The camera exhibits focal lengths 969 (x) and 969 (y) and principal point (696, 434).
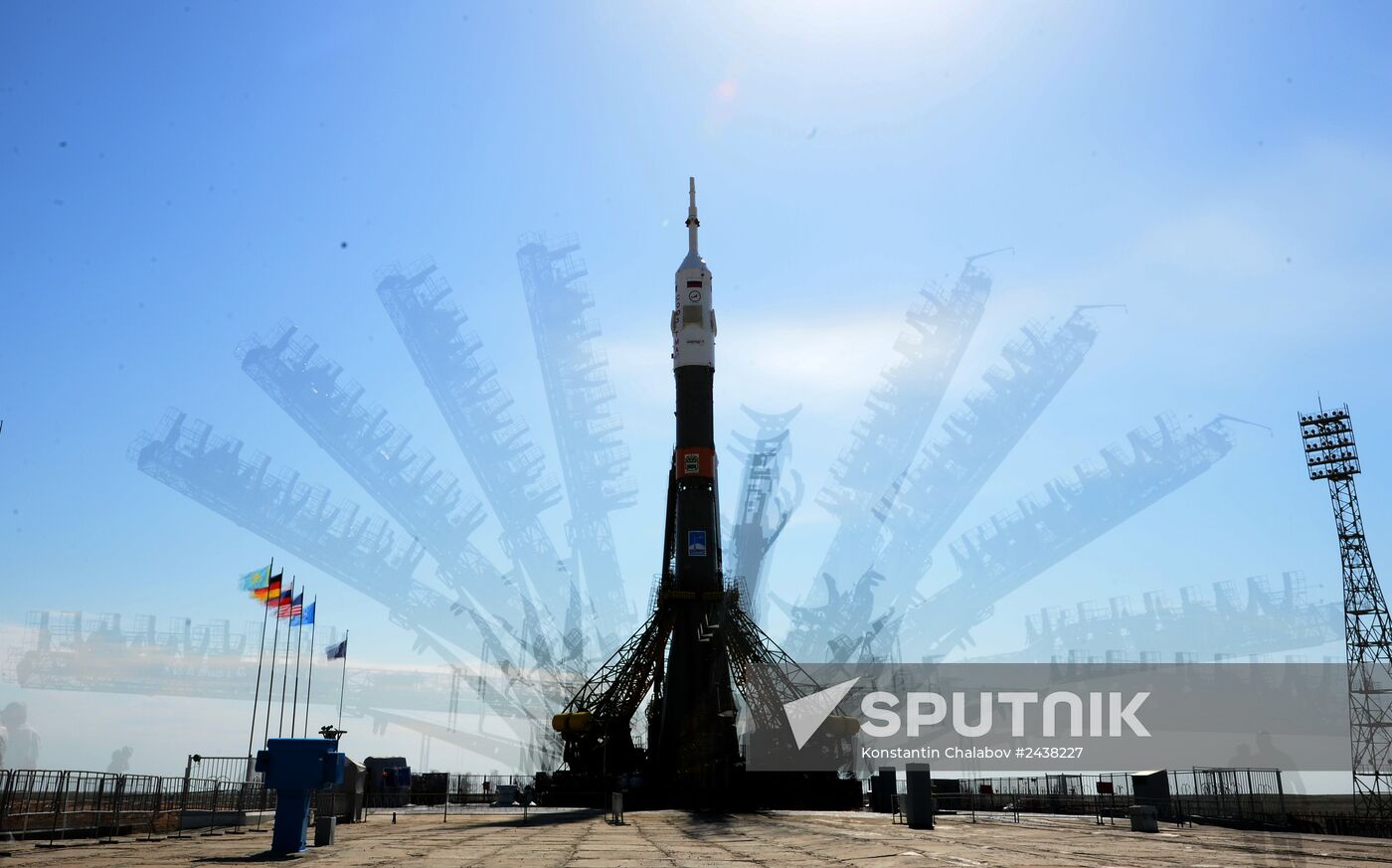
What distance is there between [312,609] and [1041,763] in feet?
250

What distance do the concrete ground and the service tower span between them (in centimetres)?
2436

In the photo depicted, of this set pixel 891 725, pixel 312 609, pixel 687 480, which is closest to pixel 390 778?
pixel 312 609

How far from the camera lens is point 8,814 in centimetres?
2361

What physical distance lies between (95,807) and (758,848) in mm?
18256

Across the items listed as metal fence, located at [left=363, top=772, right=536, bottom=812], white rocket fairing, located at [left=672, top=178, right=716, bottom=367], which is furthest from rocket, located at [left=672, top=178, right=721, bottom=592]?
metal fence, located at [left=363, top=772, right=536, bottom=812]

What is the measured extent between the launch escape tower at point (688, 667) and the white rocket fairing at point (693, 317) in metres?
0.10

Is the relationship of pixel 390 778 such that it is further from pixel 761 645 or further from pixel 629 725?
pixel 761 645

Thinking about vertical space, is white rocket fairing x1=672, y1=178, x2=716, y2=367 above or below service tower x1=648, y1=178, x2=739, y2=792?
above

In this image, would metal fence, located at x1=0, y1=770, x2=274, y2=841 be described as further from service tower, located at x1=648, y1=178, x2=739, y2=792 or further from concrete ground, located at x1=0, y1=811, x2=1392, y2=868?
service tower, located at x1=648, y1=178, x2=739, y2=792

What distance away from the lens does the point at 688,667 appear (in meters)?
58.3

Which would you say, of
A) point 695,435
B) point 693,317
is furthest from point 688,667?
point 693,317

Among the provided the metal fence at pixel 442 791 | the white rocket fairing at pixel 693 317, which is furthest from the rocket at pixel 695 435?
the metal fence at pixel 442 791

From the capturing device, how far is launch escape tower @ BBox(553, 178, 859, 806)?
57.5 metres

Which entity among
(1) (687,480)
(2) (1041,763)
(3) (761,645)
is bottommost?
(2) (1041,763)
